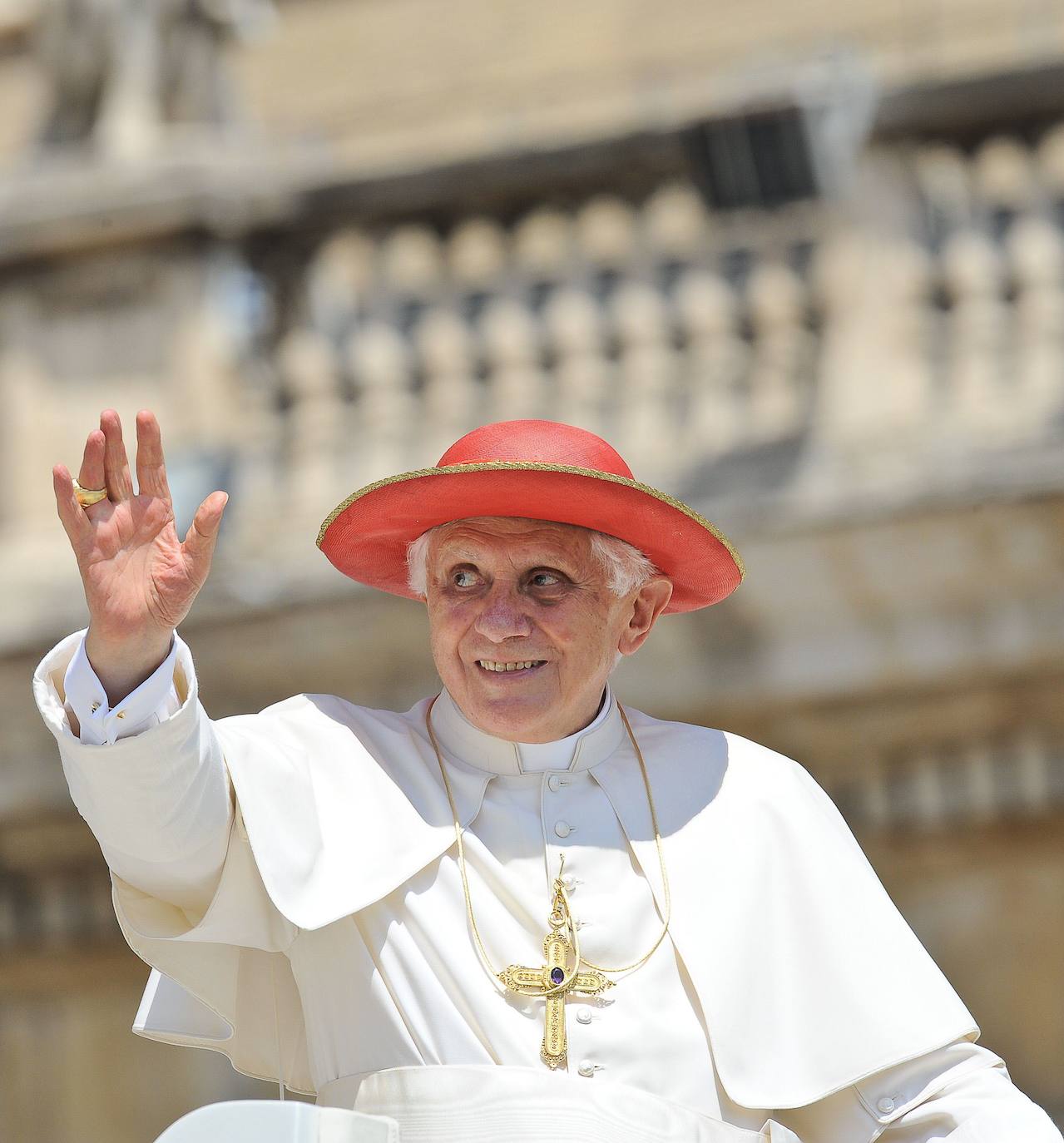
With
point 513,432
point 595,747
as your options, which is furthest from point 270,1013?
point 513,432

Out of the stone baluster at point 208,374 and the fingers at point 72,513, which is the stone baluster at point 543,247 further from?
the fingers at point 72,513

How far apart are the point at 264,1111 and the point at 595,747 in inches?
32.1

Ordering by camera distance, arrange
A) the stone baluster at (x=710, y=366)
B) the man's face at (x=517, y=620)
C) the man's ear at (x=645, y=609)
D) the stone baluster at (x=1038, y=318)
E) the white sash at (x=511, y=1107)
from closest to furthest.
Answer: the white sash at (x=511, y=1107)
the man's face at (x=517, y=620)
the man's ear at (x=645, y=609)
the stone baluster at (x=1038, y=318)
the stone baluster at (x=710, y=366)

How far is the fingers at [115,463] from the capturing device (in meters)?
2.94

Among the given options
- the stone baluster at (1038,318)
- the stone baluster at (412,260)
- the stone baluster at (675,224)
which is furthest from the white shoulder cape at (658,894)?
the stone baluster at (412,260)

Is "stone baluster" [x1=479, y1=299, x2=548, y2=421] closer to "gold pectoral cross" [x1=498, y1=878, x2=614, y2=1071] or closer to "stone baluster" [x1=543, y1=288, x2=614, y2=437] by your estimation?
"stone baluster" [x1=543, y1=288, x2=614, y2=437]

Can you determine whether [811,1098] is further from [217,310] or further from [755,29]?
[755,29]

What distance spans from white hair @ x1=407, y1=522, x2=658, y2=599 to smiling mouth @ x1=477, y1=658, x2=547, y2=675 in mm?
188

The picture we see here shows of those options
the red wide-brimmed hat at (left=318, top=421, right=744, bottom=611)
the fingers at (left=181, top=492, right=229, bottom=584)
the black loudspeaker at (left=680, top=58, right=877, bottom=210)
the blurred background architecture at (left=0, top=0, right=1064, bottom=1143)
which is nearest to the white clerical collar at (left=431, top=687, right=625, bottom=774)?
the red wide-brimmed hat at (left=318, top=421, right=744, bottom=611)

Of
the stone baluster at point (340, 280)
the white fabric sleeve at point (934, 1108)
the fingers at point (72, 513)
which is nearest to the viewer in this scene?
the fingers at point (72, 513)

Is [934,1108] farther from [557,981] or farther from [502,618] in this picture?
[502,618]

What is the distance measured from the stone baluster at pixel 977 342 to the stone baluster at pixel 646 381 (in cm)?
75

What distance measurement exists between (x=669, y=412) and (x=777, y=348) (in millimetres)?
338

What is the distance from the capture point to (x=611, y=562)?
135 inches
